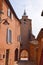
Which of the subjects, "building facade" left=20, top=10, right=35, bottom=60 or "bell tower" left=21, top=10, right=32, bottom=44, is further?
"bell tower" left=21, top=10, right=32, bottom=44

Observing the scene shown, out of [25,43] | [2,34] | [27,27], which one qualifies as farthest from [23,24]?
[2,34]

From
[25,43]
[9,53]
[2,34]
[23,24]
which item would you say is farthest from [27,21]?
[2,34]

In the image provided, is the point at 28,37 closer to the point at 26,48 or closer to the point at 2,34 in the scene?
the point at 26,48

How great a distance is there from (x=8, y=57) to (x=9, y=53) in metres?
0.65

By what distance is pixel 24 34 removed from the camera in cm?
4081

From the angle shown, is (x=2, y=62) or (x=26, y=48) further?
(x=26, y=48)

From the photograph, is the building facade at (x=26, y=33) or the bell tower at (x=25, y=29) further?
the bell tower at (x=25, y=29)

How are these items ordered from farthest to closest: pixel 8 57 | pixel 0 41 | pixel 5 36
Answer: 1. pixel 8 57
2. pixel 5 36
3. pixel 0 41

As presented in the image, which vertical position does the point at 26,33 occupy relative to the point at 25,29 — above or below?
below

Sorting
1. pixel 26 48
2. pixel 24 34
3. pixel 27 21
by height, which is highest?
pixel 27 21

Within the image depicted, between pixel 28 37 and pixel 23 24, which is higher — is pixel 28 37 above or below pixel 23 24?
below

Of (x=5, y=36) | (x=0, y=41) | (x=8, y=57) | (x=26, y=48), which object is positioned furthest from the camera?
(x=26, y=48)

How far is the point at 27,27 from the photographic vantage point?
4106 cm

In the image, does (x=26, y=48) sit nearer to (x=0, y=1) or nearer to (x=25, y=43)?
(x=25, y=43)
